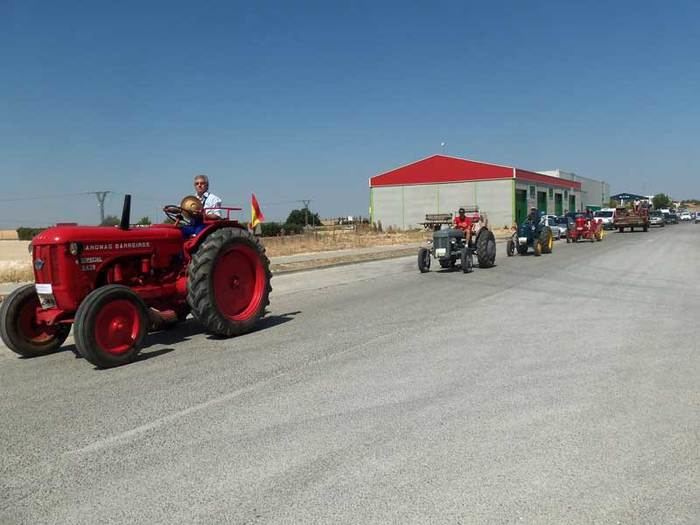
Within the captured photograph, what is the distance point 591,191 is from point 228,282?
100871 mm

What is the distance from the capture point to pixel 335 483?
358cm

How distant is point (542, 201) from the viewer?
68500mm

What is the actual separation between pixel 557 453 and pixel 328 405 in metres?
1.83

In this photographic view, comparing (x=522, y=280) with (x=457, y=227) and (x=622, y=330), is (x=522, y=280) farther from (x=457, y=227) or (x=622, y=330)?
(x=622, y=330)

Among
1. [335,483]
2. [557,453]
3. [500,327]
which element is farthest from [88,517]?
[500,327]

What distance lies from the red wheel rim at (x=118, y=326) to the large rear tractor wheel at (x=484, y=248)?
11.7 meters

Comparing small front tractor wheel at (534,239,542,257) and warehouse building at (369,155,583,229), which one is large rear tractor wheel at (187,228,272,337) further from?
warehouse building at (369,155,583,229)

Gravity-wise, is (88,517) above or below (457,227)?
below

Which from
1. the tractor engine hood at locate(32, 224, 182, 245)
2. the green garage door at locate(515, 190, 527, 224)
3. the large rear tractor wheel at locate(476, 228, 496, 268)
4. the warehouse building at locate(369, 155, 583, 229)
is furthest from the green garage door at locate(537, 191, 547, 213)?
the tractor engine hood at locate(32, 224, 182, 245)

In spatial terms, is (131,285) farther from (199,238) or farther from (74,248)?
(199,238)

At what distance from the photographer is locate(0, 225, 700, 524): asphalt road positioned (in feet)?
Result: 11.0

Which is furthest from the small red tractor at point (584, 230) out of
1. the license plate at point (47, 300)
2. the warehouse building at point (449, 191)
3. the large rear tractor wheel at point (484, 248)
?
the license plate at point (47, 300)

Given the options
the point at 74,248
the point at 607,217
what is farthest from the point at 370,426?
the point at 607,217

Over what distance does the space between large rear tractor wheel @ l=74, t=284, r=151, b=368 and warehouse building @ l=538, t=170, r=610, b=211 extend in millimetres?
80233
